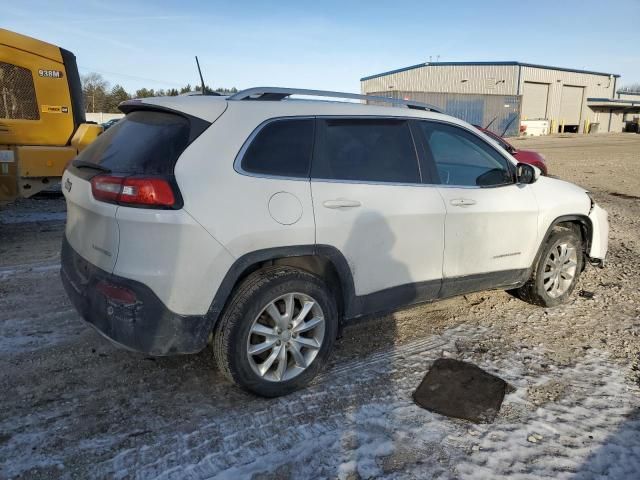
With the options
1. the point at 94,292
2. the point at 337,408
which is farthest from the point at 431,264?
the point at 94,292

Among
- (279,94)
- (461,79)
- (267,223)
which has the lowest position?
(267,223)

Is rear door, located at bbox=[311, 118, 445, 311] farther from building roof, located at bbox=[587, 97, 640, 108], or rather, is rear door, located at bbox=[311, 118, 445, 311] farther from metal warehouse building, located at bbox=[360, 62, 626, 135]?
building roof, located at bbox=[587, 97, 640, 108]

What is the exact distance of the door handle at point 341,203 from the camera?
325cm

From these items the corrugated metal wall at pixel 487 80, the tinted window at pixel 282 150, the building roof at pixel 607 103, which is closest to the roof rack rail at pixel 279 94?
the tinted window at pixel 282 150

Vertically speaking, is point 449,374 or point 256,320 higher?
point 256,320

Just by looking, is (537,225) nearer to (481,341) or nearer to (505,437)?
(481,341)

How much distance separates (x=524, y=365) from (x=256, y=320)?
2108 millimetres

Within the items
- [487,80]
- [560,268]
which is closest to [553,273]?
[560,268]

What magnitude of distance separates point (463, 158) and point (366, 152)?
3.55 feet

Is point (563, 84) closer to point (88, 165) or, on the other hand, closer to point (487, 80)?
point (487, 80)

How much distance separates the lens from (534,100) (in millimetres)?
54031

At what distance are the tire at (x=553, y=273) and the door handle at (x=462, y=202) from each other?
1.18 m

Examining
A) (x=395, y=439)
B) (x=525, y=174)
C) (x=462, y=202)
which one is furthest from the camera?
(x=525, y=174)

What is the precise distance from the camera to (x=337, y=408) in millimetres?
3207
